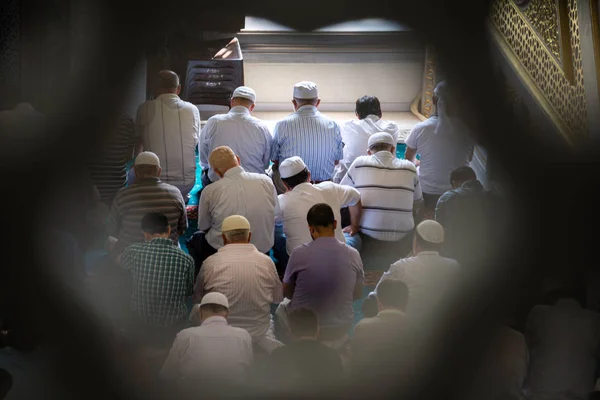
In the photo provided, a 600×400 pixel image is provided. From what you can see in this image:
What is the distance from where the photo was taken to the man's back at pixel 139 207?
137 inches

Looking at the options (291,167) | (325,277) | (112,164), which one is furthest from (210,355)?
(112,164)

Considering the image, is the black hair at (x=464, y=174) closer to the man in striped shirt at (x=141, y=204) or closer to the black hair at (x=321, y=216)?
the black hair at (x=321, y=216)

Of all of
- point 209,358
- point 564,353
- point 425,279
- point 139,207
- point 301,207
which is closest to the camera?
point 209,358

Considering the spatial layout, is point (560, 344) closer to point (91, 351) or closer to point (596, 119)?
point (596, 119)

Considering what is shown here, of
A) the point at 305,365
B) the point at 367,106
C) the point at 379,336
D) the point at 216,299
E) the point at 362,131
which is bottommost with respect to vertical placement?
the point at 305,365

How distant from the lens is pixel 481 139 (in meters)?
3.31

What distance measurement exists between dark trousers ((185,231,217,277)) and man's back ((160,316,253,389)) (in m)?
1.00

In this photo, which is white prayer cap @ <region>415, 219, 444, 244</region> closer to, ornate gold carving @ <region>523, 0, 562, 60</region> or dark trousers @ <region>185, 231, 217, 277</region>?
dark trousers @ <region>185, 231, 217, 277</region>

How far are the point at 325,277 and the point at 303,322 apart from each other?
15.1 inches

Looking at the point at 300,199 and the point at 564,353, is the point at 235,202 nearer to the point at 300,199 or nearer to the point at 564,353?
the point at 300,199

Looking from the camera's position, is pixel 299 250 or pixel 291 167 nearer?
pixel 299 250

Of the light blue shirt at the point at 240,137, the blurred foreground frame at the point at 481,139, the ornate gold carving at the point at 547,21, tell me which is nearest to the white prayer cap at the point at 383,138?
the light blue shirt at the point at 240,137

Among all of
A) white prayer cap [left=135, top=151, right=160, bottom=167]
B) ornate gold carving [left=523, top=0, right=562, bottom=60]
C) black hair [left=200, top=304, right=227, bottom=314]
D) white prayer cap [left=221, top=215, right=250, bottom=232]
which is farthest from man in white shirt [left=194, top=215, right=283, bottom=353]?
ornate gold carving [left=523, top=0, right=562, bottom=60]

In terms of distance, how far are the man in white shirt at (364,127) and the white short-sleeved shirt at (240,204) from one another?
1.05 m
